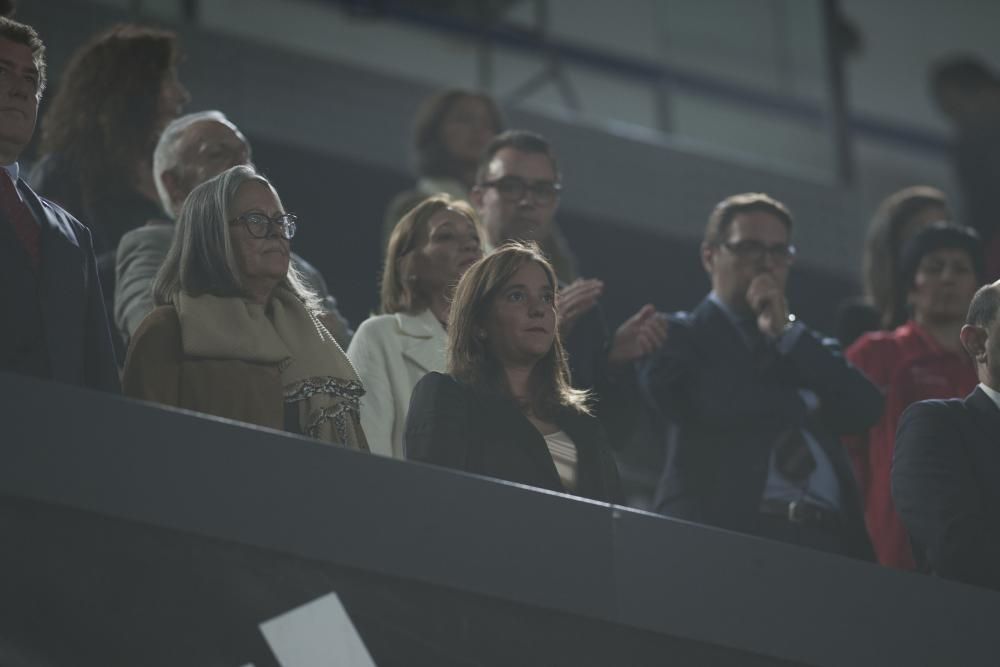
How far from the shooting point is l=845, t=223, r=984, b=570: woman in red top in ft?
15.3

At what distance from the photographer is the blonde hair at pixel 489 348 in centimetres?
377

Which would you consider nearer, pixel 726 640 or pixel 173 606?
pixel 173 606

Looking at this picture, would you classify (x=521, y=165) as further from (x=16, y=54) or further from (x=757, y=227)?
(x=16, y=54)

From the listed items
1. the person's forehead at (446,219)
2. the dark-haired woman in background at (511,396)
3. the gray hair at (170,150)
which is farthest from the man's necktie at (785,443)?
the gray hair at (170,150)

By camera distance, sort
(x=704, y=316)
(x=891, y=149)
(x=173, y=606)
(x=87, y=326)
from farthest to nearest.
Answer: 1. (x=891, y=149)
2. (x=704, y=316)
3. (x=87, y=326)
4. (x=173, y=606)

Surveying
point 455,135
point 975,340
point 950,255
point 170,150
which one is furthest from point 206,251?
point 950,255

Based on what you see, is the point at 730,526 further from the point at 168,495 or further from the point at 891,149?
the point at 891,149

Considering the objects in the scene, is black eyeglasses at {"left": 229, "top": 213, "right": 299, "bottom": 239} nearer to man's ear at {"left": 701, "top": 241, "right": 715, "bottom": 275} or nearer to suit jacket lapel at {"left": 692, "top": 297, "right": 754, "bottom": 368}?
suit jacket lapel at {"left": 692, "top": 297, "right": 754, "bottom": 368}

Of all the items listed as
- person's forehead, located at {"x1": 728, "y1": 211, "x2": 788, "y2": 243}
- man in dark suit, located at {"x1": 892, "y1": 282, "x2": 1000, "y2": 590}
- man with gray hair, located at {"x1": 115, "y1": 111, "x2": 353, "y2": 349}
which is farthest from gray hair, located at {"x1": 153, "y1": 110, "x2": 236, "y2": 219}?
man in dark suit, located at {"x1": 892, "y1": 282, "x2": 1000, "y2": 590}

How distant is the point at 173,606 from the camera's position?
123 inches

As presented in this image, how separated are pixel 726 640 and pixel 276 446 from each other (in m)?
0.96

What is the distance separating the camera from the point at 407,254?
4234 millimetres

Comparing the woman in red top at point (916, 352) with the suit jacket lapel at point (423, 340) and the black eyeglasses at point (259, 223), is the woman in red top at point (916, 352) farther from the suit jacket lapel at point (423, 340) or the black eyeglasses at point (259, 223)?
the black eyeglasses at point (259, 223)

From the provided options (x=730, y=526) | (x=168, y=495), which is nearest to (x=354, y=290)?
(x=730, y=526)
